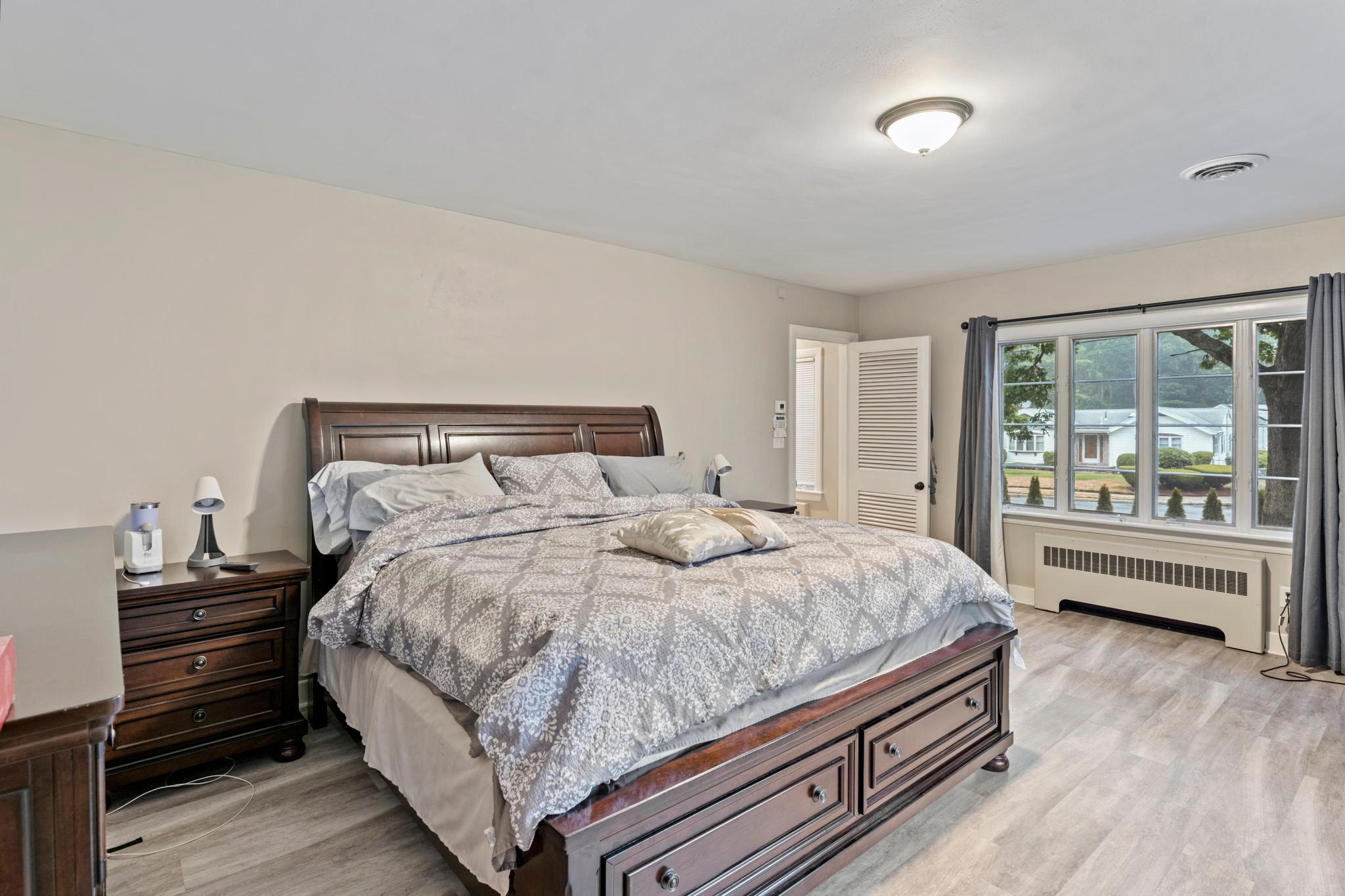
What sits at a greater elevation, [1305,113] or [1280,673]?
[1305,113]

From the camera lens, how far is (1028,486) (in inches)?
202

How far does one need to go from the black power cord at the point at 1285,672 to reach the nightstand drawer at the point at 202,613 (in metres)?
4.79

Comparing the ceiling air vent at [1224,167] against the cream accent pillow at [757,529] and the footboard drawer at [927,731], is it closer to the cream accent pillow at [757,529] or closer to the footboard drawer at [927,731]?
the footboard drawer at [927,731]

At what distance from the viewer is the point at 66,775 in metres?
0.90

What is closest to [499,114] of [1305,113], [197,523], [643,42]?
[643,42]

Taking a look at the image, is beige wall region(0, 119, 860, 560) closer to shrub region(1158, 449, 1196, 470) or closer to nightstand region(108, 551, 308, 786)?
nightstand region(108, 551, 308, 786)

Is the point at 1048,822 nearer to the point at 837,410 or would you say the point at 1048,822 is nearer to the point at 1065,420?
the point at 1065,420

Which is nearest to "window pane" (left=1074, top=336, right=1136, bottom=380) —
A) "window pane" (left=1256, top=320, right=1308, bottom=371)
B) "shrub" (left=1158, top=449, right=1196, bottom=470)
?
"shrub" (left=1158, top=449, right=1196, bottom=470)

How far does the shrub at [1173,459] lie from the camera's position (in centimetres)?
440

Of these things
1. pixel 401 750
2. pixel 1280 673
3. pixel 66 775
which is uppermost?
pixel 66 775

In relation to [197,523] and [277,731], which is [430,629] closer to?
[277,731]

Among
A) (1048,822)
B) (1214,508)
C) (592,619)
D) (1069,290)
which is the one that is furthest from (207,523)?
(1214,508)

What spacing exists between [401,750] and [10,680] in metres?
1.41

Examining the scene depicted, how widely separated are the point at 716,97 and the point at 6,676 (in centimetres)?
233
